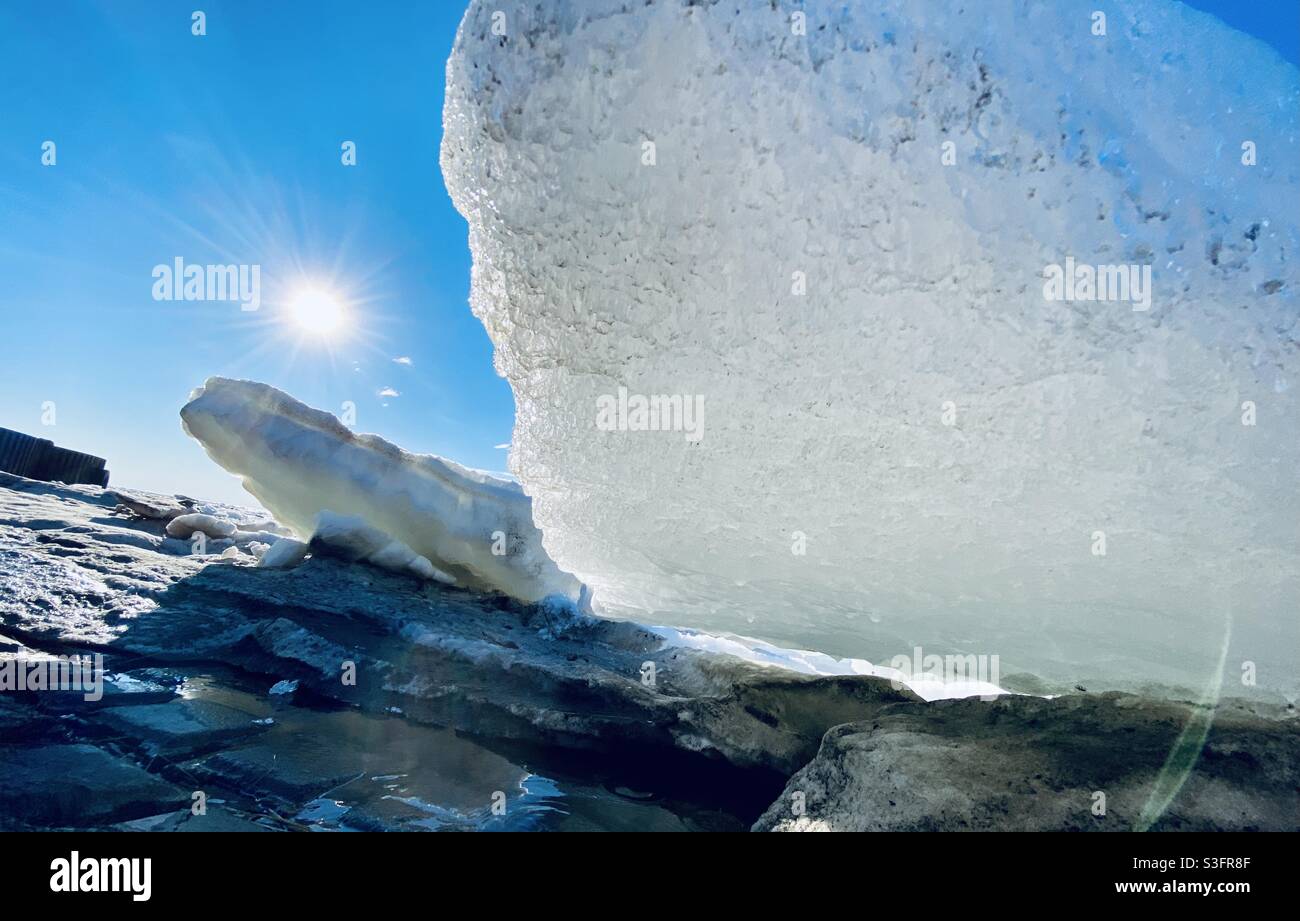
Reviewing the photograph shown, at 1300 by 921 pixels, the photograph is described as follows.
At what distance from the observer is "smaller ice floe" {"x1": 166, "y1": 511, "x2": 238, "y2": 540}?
629 centimetres

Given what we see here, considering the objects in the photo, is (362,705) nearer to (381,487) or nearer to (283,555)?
(283,555)

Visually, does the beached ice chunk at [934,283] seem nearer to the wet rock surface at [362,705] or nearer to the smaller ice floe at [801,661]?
the wet rock surface at [362,705]

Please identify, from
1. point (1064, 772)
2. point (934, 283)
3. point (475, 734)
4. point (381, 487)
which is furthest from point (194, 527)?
point (1064, 772)

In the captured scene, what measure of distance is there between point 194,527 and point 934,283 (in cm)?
742

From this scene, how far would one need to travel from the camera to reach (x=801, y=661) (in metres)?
5.86

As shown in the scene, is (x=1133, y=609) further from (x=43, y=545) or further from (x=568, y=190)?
(x=43, y=545)

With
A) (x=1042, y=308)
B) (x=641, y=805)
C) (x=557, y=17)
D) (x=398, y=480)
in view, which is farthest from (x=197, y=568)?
(x=1042, y=308)

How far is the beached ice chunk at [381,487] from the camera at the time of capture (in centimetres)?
574

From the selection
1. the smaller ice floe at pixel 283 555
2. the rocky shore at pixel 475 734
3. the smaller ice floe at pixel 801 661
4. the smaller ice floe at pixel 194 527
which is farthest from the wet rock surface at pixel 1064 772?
the smaller ice floe at pixel 194 527

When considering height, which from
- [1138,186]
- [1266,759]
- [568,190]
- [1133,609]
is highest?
[568,190]

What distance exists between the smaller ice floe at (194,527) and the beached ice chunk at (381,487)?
2.80 feet

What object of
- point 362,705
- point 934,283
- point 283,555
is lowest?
point 362,705

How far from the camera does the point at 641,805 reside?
296 cm
